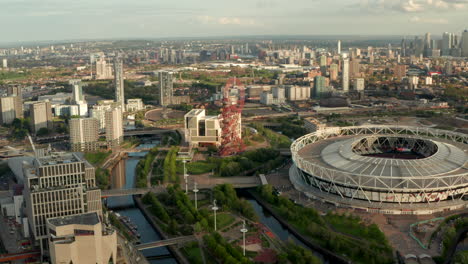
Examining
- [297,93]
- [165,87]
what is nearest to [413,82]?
[297,93]

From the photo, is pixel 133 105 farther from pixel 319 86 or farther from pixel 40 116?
pixel 319 86

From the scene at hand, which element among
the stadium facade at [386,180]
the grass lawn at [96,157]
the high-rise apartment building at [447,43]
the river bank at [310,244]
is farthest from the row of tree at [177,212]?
the high-rise apartment building at [447,43]

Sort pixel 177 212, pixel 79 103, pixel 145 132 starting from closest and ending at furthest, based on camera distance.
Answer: pixel 177 212 → pixel 145 132 → pixel 79 103

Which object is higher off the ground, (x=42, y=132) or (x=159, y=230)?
(x=42, y=132)

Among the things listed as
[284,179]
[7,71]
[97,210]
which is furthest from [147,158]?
[7,71]

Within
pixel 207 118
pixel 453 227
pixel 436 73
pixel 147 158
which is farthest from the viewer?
pixel 436 73

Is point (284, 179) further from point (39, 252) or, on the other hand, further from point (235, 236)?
point (39, 252)

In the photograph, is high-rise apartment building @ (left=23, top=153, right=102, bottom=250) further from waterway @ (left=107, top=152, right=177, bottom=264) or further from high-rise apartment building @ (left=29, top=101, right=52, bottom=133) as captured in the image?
high-rise apartment building @ (left=29, top=101, right=52, bottom=133)
